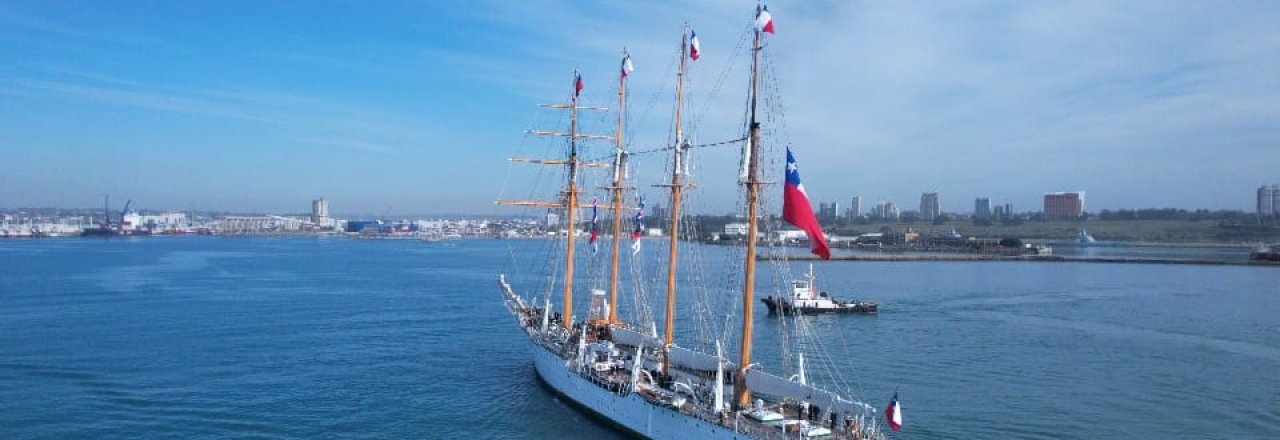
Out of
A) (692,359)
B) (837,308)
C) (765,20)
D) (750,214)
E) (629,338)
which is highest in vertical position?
(765,20)

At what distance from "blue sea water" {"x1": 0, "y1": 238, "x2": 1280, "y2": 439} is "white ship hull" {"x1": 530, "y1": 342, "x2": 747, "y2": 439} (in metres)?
0.74

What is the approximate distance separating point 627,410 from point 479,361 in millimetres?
14464

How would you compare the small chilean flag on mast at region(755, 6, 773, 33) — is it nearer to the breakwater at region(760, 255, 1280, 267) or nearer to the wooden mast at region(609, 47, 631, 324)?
the wooden mast at region(609, 47, 631, 324)

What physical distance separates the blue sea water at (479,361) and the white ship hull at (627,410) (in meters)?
0.74

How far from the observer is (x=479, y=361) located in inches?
1554

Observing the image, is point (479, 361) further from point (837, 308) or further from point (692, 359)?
point (837, 308)

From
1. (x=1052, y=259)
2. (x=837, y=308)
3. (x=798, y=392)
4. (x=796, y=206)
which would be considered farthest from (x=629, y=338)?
(x=1052, y=259)

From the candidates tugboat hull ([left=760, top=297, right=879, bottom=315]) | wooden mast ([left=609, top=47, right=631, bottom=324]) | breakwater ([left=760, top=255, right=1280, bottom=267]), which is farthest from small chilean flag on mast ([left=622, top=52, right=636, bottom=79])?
breakwater ([left=760, top=255, right=1280, bottom=267])

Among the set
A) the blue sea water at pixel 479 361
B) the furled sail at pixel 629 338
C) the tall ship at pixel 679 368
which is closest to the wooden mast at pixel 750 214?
the tall ship at pixel 679 368

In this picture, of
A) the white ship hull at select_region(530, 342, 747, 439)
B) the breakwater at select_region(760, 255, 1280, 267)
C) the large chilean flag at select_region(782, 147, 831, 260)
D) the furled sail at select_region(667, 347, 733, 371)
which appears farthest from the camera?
the breakwater at select_region(760, 255, 1280, 267)

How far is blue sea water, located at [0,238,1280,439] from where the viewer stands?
28375 mm

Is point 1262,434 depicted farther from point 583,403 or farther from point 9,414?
point 9,414

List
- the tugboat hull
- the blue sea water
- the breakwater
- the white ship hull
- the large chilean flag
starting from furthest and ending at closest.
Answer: the breakwater → the tugboat hull → the blue sea water → the white ship hull → the large chilean flag

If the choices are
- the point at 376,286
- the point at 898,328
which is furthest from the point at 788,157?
the point at 376,286
